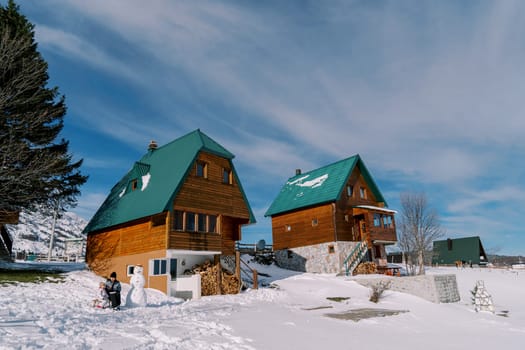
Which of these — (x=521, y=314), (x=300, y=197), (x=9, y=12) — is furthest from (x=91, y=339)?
(x=300, y=197)

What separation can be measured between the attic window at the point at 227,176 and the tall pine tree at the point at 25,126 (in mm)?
8729

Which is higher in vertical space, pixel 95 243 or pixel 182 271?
pixel 95 243

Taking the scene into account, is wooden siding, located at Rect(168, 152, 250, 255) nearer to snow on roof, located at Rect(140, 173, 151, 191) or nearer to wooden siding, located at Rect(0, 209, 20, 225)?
snow on roof, located at Rect(140, 173, 151, 191)

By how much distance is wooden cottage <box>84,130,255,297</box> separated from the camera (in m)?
19.0

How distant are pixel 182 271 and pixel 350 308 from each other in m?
8.97

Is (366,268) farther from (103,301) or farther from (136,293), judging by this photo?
(103,301)

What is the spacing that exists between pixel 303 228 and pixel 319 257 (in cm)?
305

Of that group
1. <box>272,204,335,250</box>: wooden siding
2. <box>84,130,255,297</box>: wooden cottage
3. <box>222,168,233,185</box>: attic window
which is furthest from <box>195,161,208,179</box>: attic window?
<box>272,204,335,250</box>: wooden siding

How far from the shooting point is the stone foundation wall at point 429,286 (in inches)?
855

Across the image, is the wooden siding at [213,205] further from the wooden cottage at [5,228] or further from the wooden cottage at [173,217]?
the wooden cottage at [5,228]

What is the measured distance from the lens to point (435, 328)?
13258 mm

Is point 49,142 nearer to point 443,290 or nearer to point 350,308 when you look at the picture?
point 350,308

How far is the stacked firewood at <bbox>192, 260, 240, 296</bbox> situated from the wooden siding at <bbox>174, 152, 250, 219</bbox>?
3127 mm

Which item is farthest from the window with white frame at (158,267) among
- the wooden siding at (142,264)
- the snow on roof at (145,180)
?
the snow on roof at (145,180)
